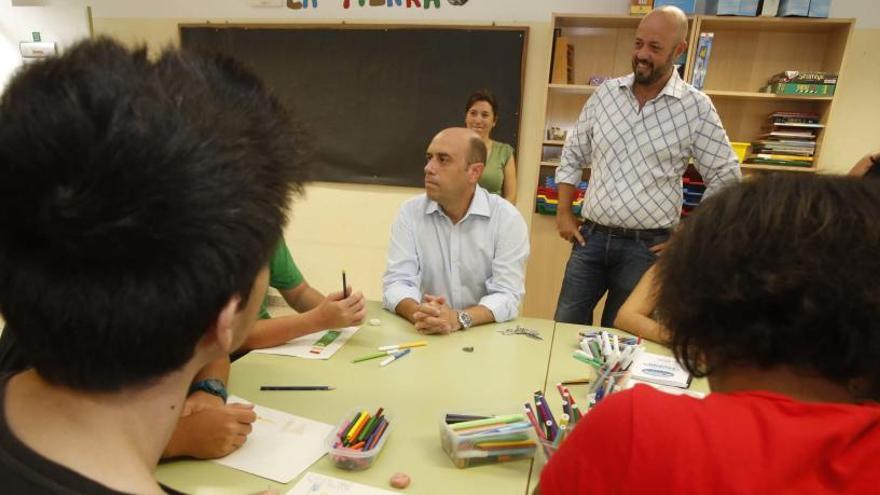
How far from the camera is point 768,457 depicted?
56 cm

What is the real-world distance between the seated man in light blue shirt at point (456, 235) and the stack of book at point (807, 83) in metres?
1.97

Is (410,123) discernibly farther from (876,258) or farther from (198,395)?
(876,258)

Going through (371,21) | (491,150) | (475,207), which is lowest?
(475,207)

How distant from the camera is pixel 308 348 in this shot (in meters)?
1.51

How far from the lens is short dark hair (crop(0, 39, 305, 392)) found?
441 mm

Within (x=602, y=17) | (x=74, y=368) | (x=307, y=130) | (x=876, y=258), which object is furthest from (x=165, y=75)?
(x=602, y=17)

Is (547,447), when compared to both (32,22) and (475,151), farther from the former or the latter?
(32,22)

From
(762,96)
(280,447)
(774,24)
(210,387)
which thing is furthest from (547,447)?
(774,24)

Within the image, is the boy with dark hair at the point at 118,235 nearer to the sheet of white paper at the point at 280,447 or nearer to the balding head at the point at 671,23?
the sheet of white paper at the point at 280,447

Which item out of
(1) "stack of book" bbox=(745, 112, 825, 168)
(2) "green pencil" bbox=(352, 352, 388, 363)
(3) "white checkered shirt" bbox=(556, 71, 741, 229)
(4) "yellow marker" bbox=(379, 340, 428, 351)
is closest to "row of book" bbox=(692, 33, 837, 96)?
(1) "stack of book" bbox=(745, 112, 825, 168)

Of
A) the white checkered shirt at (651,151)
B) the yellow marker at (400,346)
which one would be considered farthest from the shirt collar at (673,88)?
the yellow marker at (400,346)

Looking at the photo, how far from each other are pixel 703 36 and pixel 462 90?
4.92 feet

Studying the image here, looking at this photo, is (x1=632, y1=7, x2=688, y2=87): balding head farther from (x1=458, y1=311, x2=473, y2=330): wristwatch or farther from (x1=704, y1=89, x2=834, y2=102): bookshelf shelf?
(x1=458, y1=311, x2=473, y2=330): wristwatch

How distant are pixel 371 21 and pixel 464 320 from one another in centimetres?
270
